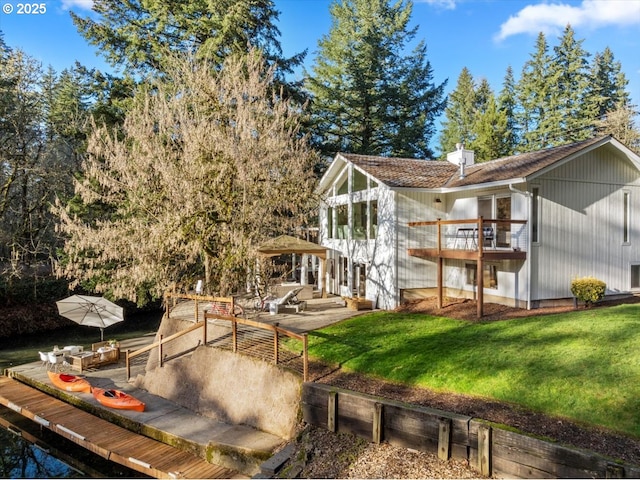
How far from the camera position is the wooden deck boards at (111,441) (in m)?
8.49

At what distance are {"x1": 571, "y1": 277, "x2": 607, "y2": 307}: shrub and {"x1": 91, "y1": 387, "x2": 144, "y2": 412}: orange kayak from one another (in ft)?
46.2

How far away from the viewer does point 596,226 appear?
14.5 m

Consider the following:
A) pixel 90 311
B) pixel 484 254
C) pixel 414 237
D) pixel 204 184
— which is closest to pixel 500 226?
pixel 484 254

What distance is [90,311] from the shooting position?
49.9 feet

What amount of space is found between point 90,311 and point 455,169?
17.0 m

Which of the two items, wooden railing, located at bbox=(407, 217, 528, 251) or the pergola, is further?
the pergola

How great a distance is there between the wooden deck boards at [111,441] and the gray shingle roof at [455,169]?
11.2 meters

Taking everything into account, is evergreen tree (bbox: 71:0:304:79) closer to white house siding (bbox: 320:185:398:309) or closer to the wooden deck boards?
white house siding (bbox: 320:185:398:309)

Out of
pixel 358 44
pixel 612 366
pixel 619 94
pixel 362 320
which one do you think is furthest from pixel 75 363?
pixel 619 94

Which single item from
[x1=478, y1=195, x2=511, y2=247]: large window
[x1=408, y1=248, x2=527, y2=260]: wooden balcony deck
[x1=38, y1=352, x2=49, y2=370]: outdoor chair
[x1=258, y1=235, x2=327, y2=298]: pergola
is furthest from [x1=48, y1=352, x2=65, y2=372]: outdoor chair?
[x1=478, y1=195, x2=511, y2=247]: large window

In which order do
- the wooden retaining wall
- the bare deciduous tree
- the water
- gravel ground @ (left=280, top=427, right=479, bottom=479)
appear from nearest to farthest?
the wooden retaining wall
gravel ground @ (left=280, top=427, right=479, bottom=479)
the water
the bare deciduous tree

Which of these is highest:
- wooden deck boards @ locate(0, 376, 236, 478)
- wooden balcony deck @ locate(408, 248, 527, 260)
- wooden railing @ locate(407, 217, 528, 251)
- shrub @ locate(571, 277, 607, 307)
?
wooden railing @ locate(407, 217, 528, 251)

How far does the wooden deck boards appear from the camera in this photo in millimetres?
8492

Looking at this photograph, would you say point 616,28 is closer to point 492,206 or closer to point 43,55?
point 492,206
